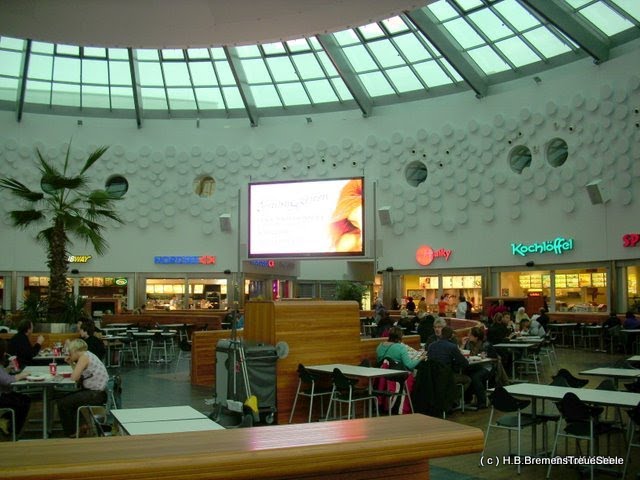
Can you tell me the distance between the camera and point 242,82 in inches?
895

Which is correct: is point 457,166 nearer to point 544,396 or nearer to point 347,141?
point 347,141

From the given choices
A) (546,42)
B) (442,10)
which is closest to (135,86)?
(442,10)

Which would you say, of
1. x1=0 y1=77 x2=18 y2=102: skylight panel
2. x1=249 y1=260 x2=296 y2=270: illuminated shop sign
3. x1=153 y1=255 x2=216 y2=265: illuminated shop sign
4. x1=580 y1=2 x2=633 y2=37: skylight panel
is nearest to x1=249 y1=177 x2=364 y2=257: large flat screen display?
x1=580 y1=2 x2=633 y2=37: skylight panel

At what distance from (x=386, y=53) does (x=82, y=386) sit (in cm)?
1575

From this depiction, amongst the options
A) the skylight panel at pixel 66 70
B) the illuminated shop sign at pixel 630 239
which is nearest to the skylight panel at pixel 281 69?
the skylight panel at pixel 66 70

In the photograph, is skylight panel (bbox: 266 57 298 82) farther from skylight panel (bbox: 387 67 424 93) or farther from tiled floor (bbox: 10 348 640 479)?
Result: tiled floor (bbox: 10 348 640 479)

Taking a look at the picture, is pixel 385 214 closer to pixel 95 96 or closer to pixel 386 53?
pixel 386 53

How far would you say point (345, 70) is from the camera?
21297mm

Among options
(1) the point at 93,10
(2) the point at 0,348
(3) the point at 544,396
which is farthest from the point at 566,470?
(1) the point at 93,10

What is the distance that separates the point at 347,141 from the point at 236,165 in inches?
163

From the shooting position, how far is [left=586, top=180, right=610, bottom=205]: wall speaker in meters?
17.7

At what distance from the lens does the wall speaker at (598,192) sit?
1767cm

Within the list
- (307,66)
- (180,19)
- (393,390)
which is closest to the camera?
(393,390)

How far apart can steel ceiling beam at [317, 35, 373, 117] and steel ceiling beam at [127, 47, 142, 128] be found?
607 cm
